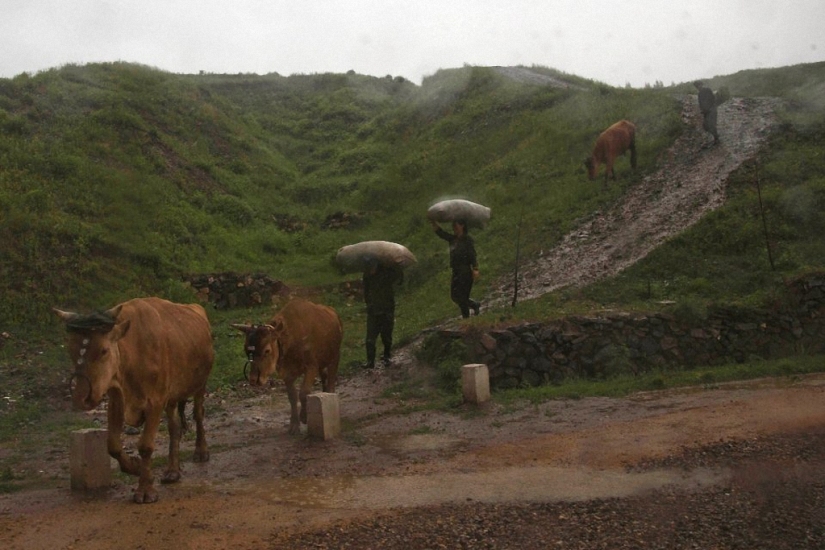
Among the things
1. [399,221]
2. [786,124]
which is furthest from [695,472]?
[399,221]

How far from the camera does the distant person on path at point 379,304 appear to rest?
15344mm

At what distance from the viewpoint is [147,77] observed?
125ft

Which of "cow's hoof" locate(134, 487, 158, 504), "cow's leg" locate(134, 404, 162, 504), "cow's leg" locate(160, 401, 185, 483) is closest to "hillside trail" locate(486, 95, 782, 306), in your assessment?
"cow's leg" locate(160, 401, 185, 483)

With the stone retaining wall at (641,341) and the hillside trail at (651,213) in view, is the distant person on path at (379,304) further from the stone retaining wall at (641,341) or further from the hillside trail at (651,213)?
the hillside trail at (651,213)

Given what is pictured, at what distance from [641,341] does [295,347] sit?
5.86 metres

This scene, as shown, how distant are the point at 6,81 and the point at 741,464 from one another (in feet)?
99.3

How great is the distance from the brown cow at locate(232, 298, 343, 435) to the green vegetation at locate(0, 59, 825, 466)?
2.44m

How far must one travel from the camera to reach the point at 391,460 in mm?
9555

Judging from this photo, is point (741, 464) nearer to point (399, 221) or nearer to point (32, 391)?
point (32, 391)

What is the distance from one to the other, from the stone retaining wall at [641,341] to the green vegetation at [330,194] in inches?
14.1

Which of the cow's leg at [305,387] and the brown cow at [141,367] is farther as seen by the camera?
the cow's leg at [305,387]

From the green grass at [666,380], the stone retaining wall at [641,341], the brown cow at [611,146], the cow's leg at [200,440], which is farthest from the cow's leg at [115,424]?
the brown cow at [611,146]

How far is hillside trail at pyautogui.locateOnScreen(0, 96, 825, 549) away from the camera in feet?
24.2

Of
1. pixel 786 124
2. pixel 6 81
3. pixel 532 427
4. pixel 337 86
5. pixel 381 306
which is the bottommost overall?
pixel 532 427
